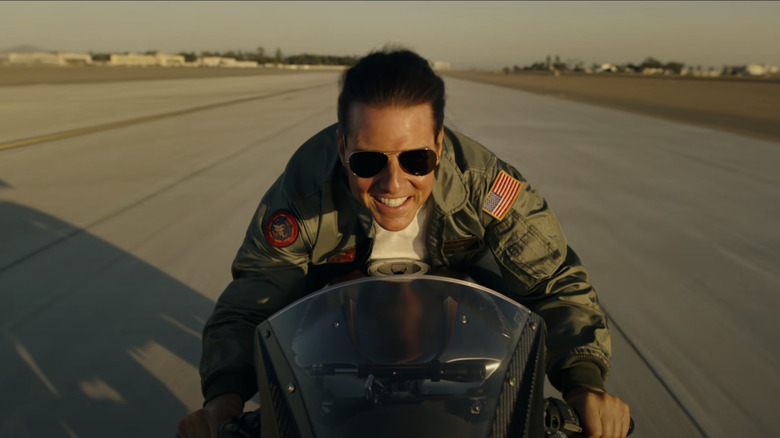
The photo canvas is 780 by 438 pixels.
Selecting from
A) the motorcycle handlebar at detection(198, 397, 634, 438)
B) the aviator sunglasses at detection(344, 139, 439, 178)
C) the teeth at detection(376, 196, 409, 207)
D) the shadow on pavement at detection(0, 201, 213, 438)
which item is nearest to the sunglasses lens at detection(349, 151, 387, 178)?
the aviator sunglasses at detection(344, 139, 439, 178)

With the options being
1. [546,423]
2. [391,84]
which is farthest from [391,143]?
[546,423]

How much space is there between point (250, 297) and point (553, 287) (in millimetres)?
970

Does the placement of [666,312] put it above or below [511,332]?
below

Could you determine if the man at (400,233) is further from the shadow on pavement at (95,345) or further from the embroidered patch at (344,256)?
the shadow on pavement at (95,345)

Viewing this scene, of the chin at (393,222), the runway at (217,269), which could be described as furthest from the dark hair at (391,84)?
the runway at (217,269)

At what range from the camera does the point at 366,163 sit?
1668 mm

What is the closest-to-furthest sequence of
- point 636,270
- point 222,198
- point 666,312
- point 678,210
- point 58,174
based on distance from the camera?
point 666,312
point 636,270
point 678,210
point 222,198
point 58,174

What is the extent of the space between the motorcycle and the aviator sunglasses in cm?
38

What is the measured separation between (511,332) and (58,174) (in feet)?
24.7

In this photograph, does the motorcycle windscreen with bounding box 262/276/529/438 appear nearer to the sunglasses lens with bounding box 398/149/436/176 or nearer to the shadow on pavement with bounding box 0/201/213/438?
the sunglasses lens with bounding box 398/149/436/176

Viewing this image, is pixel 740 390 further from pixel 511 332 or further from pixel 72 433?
pixel 72 433

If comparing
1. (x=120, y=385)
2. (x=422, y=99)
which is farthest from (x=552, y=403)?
(x=120, y=385)

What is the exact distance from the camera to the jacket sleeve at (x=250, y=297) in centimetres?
170

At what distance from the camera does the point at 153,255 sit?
14.5 ft
